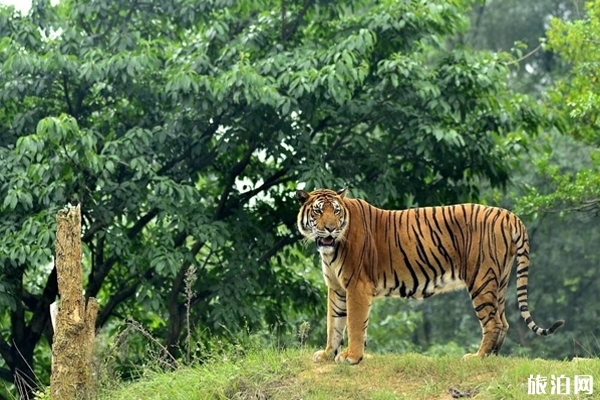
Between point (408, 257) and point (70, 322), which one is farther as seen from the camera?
point (408, 257)

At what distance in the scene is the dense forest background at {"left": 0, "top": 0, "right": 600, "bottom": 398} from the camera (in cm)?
1145

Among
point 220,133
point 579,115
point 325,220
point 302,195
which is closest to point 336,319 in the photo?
point 325,220

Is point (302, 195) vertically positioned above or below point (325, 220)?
above

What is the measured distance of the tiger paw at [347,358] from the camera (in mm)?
8766

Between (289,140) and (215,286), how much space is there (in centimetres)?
189

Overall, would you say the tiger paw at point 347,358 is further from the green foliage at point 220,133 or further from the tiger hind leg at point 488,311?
the green foliage at point 220,133

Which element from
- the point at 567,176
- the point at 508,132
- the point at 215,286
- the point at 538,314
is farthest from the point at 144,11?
the point at 538,314

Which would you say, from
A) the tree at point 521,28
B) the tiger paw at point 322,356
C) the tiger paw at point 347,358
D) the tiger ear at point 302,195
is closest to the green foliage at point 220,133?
the tiger ear at point 302,195

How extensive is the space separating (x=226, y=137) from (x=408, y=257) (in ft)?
12.9

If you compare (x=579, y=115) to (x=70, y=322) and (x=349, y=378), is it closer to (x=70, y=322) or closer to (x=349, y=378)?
(x=349, y=378)

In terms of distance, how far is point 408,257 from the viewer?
902cm

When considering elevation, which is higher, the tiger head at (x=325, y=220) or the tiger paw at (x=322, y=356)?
the tiger head at (x=325, y=220)

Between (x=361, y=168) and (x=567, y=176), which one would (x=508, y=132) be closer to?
(x=567, y=176)

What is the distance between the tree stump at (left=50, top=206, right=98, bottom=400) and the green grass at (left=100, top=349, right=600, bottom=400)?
0.44m
